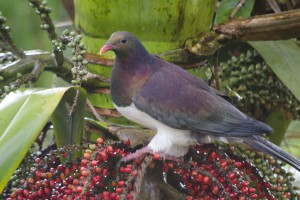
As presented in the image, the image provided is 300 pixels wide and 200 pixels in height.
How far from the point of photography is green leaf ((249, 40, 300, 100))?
104cm

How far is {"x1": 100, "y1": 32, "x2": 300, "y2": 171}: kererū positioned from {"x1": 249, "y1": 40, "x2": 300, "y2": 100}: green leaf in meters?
0.15

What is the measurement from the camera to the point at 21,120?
82cm

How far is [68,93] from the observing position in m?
0.89

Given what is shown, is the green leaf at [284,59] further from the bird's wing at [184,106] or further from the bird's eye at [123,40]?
the bird's eye at [123,40]

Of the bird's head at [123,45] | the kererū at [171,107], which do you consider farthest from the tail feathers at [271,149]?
the bird's head at [123,45]

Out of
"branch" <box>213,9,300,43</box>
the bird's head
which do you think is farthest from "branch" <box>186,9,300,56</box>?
the bird's head

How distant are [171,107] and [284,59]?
0.88 ft

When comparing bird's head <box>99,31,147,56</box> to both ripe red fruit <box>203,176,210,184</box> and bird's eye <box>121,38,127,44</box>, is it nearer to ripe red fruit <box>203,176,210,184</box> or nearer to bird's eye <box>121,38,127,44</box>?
bird's eye <box>121,38,127,44</box>

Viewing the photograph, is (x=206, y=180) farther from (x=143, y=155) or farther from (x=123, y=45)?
(x=123, y=45)

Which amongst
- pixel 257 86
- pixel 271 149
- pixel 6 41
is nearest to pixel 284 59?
pixel 257 86

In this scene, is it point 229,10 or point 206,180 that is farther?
point 229,10

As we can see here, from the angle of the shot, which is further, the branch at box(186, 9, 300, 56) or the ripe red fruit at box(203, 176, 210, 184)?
the branch at box(186, 9, 300, 56)

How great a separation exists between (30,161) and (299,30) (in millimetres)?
469

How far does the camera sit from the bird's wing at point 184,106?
0.91 metres
